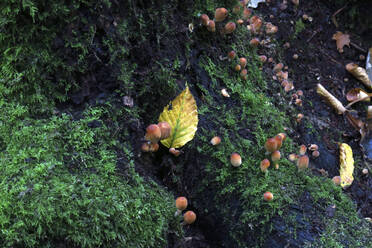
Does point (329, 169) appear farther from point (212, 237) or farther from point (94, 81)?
point (94, 81)

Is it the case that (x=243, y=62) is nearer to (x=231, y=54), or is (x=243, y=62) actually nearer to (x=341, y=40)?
(x=231, y=54)

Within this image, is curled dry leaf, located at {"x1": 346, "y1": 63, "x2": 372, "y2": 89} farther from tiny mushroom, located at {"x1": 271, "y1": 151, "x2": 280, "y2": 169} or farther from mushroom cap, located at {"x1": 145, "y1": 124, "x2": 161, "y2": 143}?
mushroom cap, located at {"x1": 145, "y1": 124, "x2": 161, "y2": 143}

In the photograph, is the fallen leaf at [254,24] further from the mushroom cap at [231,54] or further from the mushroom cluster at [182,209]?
the mushroom cluster at [182,209]

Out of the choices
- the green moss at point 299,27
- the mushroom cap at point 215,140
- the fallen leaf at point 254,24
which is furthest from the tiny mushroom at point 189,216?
the green moss at point 299,27

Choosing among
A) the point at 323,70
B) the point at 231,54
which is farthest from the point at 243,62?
the point at 323,70

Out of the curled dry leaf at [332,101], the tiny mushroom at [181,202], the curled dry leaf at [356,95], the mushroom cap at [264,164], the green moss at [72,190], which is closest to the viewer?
the green moss at [72,190]

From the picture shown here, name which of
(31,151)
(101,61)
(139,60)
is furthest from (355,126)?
(31,151)

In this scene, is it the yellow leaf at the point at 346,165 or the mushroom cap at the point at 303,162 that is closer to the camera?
the mushroom cap at the point at 303,162
